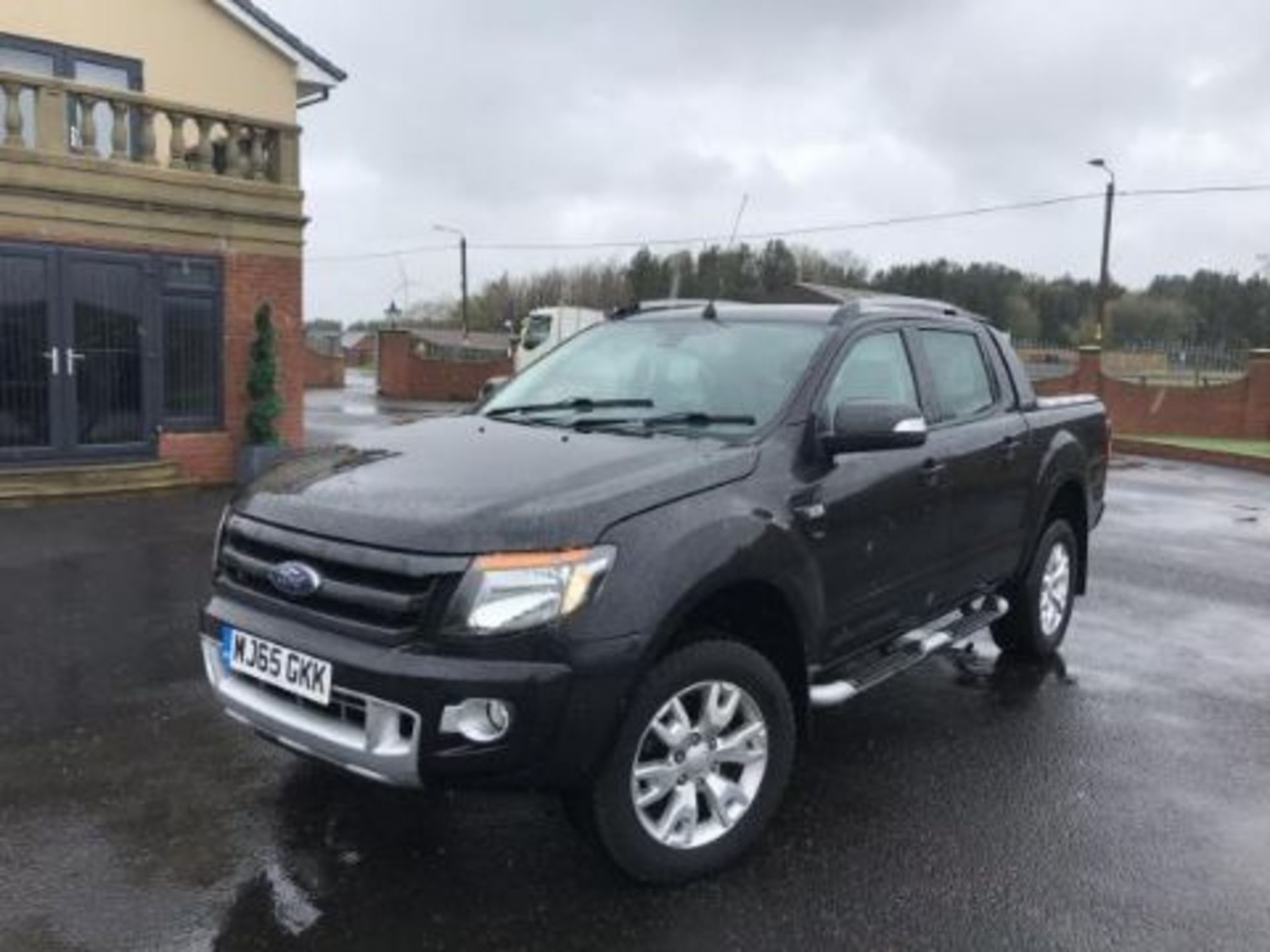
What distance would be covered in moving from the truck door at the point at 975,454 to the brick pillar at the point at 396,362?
96.6ft

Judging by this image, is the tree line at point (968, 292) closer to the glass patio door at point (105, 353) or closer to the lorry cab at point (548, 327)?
the lorry cab at point (548, 327)

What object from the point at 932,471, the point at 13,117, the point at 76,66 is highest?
the point at 76,66

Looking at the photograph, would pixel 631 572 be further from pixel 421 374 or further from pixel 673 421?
pixel 421 374

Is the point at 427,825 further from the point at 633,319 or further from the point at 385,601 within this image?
the point at 633,319

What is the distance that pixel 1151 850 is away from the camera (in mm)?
4156

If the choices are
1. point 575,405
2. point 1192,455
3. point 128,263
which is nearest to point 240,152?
point 128,263

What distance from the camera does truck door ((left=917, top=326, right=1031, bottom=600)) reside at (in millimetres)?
5178

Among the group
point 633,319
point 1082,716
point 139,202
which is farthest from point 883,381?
point 139,202

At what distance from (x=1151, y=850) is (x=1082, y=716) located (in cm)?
151

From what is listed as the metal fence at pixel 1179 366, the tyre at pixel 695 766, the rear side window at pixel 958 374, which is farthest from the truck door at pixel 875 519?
the metal fence at pixel 1179 366

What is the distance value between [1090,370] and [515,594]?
26.4m

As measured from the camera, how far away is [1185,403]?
25750 mm

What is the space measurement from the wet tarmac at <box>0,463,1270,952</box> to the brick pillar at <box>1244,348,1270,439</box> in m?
20.6

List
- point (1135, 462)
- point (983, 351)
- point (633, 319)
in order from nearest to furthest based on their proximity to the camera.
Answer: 1. point (633, 319)
2. point (983, 351)
3. point (1135, 462)
